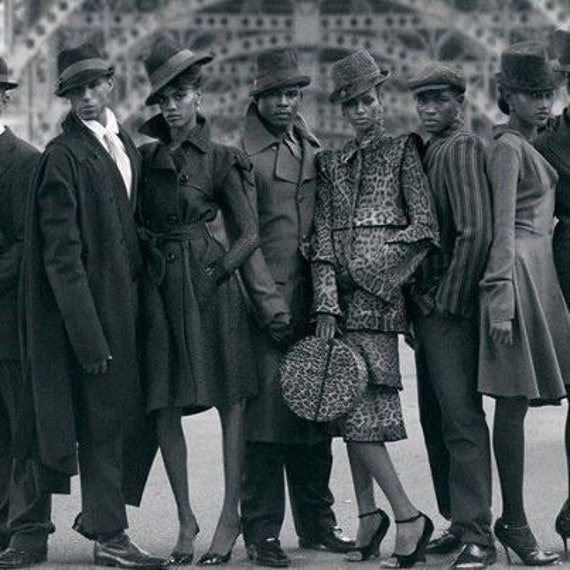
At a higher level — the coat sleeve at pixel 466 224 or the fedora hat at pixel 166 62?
the fedora hat at pixel 166 62

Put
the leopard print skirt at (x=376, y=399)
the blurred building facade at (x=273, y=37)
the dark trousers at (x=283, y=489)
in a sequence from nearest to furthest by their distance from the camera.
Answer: the leopard print skirt at (x=376, y=399) → the dark trousers at (x=283, y=489) → the blurred building facade at (x=273, y=37)

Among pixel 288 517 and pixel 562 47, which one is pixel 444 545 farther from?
pixel 562 47

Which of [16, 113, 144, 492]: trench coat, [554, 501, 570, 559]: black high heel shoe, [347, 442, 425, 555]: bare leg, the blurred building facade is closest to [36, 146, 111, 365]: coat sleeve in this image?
[16, 113, 144, 492]: trench coat

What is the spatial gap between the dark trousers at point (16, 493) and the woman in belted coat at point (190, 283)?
0.44 metres

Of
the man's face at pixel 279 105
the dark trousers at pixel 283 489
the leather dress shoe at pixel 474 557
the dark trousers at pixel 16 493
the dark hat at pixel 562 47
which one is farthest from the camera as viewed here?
the dark hat at pixel 562 47

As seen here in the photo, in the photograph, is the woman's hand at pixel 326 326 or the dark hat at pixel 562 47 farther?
the dark hat at pixel 562 47

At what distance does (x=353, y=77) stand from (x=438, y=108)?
0.30 meters

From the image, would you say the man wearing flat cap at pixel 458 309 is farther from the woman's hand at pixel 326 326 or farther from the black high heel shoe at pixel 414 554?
the woman's hand at pixel 326 326

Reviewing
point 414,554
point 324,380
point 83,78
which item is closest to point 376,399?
point 324,380

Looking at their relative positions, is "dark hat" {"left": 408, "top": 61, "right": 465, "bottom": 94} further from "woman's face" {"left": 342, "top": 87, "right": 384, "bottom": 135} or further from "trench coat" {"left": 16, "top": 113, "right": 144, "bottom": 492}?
"trench coat" {"left": 16, "top": 113, "right": 144, "bottom": 492}

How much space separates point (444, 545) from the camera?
983 centimetres

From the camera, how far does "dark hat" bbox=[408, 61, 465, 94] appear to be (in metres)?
9.70

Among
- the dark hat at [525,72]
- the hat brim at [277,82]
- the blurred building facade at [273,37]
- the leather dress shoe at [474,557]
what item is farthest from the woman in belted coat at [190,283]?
the blurred building facade at [273,37]

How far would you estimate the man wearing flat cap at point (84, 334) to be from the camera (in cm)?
946
